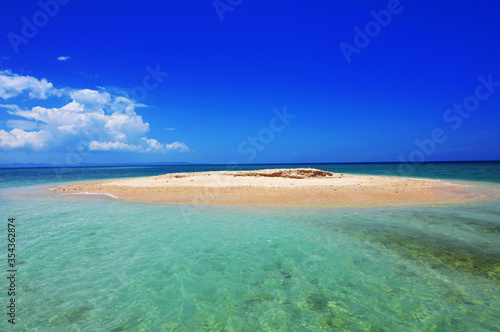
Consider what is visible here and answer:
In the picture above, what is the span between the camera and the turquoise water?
15.2ft

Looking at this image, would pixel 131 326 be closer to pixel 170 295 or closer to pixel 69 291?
pixel 170 295

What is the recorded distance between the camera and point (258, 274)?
257 inches

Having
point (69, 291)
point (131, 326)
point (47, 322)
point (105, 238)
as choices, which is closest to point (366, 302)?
point (131, 326)

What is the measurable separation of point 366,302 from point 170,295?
14.0 ft

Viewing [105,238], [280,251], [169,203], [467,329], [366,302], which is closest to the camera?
[467,329]

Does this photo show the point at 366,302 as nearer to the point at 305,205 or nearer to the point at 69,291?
the point at 69,291

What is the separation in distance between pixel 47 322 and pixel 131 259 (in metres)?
2.95

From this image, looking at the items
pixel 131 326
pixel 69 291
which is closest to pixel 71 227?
pixel 69 291

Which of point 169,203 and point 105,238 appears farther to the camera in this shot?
point 169,203

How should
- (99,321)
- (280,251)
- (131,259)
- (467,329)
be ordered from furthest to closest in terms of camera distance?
(280,251) → (131,259) → (99,321) → (467,329)

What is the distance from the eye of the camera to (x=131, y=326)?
4465 millimetres

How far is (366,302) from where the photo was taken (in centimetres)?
513

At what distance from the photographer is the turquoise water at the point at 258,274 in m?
4.64

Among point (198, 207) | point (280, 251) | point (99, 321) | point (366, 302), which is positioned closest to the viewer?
point (99, 321)
